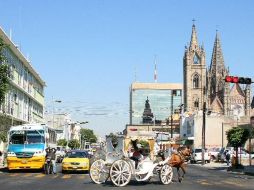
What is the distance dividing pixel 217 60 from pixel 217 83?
24.7 feet

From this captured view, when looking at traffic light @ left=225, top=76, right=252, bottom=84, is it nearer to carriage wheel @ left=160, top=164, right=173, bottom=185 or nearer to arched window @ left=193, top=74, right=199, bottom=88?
carriage wheel @ left=160, top=164, right=173, bottom=185

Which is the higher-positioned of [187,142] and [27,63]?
[27,63]

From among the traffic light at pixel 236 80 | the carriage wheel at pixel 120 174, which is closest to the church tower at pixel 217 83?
the traffic light at pixel 236 80

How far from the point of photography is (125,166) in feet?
66.4

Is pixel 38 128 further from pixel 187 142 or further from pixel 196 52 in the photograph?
pixel 196 52

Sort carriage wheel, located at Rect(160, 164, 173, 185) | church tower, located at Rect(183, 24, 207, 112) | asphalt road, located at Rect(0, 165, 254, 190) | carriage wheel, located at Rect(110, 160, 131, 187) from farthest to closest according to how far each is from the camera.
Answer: church tower, located at Rect(183, 24, 207, 112)
carriage wheel, located at Rect(160, 164, 173, 185)
carriage wheel, located at Rect(110, 160, 131, 187)
asphalt road, located at Rect(0, 165, 254, 190)

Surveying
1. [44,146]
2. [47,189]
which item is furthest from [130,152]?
[44,146]

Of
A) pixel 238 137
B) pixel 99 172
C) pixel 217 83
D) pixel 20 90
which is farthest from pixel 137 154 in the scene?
pixel 217 83

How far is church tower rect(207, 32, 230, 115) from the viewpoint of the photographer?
164 m

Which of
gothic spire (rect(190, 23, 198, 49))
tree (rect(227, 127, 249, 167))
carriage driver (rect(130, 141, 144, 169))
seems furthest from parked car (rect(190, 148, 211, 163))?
gothic spire (rect(190, 23, 198, 49))

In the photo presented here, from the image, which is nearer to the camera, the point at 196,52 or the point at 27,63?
the point at 27,63

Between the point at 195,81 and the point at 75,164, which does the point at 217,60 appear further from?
the point at 75,164

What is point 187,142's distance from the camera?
335 feet

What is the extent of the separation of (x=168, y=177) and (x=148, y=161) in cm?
128
